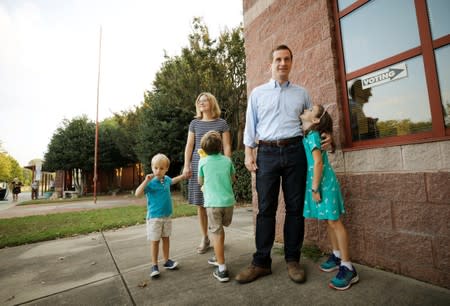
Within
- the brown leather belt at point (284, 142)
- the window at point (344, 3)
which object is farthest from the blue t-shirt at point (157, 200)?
the window at point (344, 3)

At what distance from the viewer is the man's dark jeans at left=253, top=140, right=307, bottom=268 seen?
215 centimetres

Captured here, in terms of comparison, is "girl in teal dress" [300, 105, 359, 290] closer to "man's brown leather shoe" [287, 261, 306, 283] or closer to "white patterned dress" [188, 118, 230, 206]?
"man's brown leather shoe" [287, 261, 306, 283]

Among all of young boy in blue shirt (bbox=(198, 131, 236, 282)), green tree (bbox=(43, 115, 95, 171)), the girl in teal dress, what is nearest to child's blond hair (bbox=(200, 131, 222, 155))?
young boy in blue shirt (bbox=(198, 131, 236, 282))

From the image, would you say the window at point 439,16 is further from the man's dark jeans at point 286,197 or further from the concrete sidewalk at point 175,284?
the concrete sidewalk at point 175,284

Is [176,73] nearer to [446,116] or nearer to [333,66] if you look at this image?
[333,66]

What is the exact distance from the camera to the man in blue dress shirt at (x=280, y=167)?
215 centimetres

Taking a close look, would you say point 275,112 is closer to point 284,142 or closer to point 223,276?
point 284,142

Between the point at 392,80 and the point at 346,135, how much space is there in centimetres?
63

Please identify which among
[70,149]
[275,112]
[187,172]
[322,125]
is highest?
[70,149]

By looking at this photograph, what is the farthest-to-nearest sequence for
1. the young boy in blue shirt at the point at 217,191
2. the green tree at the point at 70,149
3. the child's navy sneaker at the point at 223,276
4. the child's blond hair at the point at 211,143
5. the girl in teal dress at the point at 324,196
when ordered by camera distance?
the green tree at the point at 70,149
the child's blond hair at the point at 211,143
the young boy in blue shirt at the point at 217,191
the child's navy sneaker at the point at 223,276
the girl in teal dress at the point at 324,196

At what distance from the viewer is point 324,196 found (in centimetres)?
209

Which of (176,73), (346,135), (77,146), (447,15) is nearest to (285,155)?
(346,135)

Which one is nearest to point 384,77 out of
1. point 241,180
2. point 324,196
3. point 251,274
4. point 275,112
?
point 275,112

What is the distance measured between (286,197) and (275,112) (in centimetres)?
81
